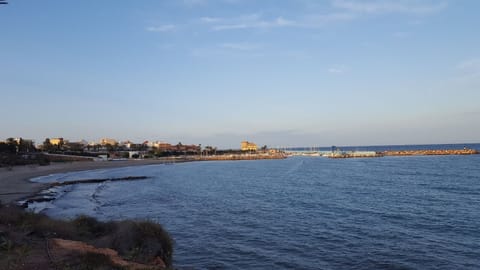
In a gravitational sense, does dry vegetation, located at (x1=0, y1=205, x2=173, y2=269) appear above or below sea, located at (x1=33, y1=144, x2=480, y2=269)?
above

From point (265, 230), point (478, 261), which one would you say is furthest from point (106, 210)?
point (478, 261)

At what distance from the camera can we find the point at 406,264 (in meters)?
15.5

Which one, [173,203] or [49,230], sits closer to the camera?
[49,230]

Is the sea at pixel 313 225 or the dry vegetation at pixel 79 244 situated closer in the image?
the dry vegetation at pixel 79 244

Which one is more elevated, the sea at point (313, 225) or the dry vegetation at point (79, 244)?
the dry vegetation at point (79, 244)

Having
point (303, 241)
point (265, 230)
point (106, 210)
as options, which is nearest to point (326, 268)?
point (303, 241)

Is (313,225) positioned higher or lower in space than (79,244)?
lower

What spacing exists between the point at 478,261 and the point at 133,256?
45.2 ft

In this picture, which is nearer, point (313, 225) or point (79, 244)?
point (79, 244)

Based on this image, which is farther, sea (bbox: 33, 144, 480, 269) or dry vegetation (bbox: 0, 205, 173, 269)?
sea (bbox: 33, 144, 480, 269)

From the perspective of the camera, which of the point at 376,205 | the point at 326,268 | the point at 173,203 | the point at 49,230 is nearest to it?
the point at 326,268

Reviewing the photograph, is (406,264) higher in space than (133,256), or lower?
lower

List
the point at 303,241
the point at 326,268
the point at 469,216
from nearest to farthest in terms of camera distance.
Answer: the point at 326,268 → the point at 303,241 → the point at 469,216

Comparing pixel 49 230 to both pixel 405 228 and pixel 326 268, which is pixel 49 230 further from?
pixel 405 228
